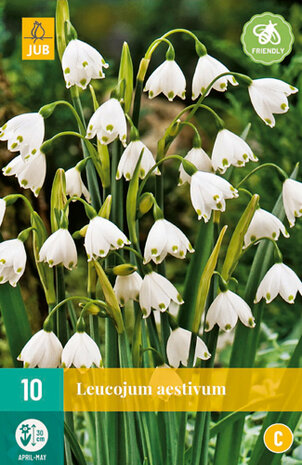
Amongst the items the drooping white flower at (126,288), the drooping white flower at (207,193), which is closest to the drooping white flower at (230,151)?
the drooping white flower at (207,193)

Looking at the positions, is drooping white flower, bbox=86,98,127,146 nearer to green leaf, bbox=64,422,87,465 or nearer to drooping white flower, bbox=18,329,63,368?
drooping white flower, bbox=18,329,63,368

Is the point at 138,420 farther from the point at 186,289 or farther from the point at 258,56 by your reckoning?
the point at 258,56

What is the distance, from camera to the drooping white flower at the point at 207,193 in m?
0.51

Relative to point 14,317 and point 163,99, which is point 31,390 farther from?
point 163,99

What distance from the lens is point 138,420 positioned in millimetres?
603

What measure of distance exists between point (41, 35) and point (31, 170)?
23cm

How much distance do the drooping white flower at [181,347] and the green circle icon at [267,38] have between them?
13.3 inches

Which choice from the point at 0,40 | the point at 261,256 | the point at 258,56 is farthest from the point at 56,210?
the point at 0,40

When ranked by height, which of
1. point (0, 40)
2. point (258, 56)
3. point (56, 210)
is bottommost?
point (56, 210)

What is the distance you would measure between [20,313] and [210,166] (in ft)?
0.78

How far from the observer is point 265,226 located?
0.57 meters

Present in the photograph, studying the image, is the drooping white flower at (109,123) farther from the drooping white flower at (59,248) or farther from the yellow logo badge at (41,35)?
the yellow logo badge at (41,35)

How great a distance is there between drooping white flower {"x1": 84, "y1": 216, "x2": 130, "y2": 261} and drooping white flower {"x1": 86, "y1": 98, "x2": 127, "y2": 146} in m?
0.07

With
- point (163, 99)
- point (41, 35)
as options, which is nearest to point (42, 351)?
point (41, 35)
